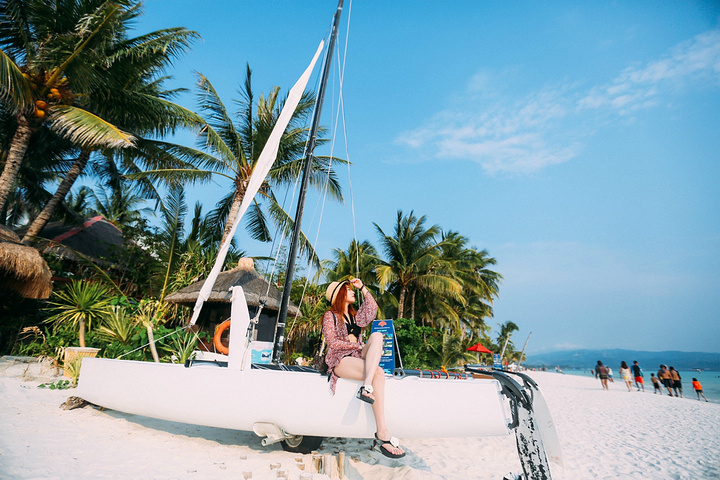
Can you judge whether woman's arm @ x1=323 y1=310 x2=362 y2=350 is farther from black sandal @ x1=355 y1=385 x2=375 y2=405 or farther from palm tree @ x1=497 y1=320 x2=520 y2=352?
palm tree @ x1=497 y1=320 x2=520 y2=352

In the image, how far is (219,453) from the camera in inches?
130

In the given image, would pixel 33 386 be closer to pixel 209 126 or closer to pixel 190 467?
pixel 190 467

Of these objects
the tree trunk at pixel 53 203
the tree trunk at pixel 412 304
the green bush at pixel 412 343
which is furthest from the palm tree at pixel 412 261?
the tree trunk at pixel 53 203

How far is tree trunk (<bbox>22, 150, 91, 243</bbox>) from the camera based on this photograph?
30.7 ft

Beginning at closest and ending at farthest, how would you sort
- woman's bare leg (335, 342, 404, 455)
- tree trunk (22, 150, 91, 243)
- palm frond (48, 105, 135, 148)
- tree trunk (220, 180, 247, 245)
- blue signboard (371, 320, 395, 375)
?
1. woman's bare leg (335, 342, 404, 455)
2. blue signboard (371, 320, 395, 375)
3. palm frond (48, 105, 135, 148)
4. tree trunk (22, 150, 91, 243)
5. tree trunk (220, 180, 247, 245)

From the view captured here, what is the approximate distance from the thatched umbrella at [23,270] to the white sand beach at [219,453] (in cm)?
238

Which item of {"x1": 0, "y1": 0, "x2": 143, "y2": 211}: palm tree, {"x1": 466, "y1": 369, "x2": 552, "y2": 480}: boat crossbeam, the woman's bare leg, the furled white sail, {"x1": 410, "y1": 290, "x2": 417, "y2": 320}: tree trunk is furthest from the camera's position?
{"x1": 410, "y1": 290, "x2": 417, "y2": 320}: tree trunk

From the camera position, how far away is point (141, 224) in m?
13.2

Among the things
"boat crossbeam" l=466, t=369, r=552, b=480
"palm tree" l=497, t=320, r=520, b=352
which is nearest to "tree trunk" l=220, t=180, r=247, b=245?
"boat crossbeam" l=466, t=369, r=552, b=480

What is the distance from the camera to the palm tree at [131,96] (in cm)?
Answer: 931

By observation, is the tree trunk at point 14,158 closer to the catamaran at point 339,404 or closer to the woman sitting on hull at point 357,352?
the catamaran at point 339,404

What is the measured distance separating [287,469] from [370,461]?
3.05ft

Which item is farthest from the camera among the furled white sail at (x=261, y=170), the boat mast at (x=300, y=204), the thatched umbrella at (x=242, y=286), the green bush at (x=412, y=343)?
the green bush at (x=412, y=343)

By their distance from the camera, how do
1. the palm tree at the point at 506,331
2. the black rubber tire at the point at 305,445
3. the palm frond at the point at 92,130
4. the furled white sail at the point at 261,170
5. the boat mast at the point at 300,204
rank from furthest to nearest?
the palm tree at the point at 506,331 < the palm frond at the point at 92,130 < the boat mast at the point at 300,204 < the furled white sail at the point at 261,170 < the black rubber tire at the point at 305,445
